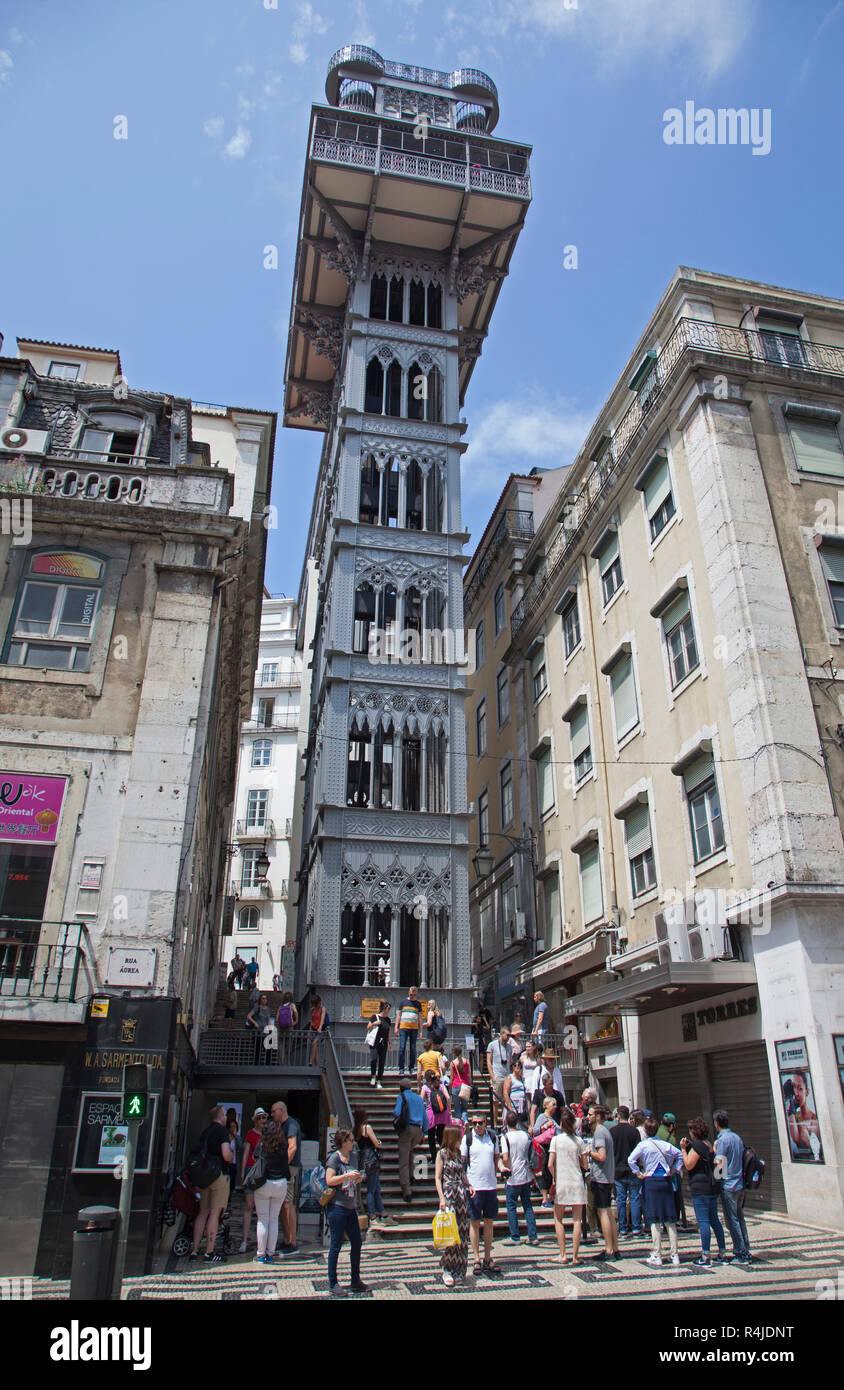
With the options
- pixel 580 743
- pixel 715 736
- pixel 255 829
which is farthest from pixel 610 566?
pixel 255 829

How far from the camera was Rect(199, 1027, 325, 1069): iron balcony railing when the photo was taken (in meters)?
18.4

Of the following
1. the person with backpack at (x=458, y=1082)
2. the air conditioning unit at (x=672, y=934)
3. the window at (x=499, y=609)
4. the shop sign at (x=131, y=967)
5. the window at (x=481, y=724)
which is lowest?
the person with backpack at (x=458, y=1082)

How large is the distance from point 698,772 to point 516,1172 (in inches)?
354

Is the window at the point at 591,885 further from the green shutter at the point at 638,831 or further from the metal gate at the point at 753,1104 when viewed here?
the metal gate at the point at 753,1104

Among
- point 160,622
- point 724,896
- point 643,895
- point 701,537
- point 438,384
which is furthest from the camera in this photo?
point 438,384

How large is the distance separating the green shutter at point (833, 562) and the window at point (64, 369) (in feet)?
52.7

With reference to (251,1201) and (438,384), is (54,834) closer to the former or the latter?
(251,1201)

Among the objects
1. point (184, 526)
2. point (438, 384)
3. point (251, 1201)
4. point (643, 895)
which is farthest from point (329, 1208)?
point (438, 384)

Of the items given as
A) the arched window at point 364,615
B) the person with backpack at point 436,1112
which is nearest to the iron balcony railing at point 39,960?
the person with backpack at point 436,1112

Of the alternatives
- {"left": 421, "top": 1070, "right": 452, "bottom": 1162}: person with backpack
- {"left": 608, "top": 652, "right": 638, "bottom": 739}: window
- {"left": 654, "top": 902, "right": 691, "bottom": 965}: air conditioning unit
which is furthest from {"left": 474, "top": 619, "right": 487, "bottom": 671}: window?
{"left": 421, "top": 1070, "right": 452, "bottom": 1162}: person with backpack

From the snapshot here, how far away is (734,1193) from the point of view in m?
9.66

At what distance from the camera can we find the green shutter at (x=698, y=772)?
17.2 meters

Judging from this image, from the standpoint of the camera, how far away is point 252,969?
30531mm
